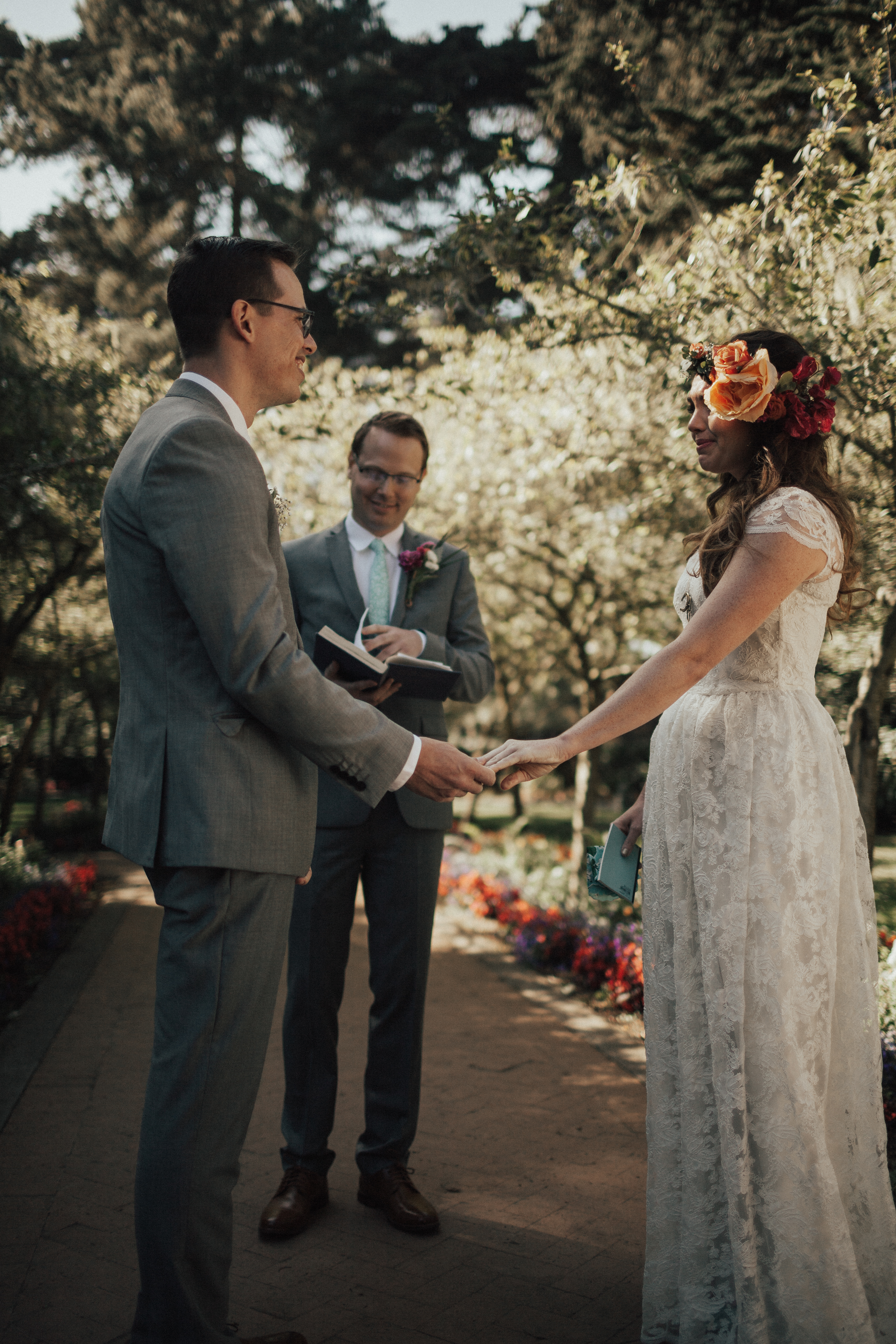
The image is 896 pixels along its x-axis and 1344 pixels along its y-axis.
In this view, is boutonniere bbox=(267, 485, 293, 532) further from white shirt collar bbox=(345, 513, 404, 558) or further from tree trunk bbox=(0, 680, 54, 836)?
tree trunk bbox=(0, 680, 54, 836)

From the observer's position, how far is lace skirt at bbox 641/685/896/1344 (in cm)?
211

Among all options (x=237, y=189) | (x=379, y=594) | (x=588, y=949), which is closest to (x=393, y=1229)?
(x=379, y=594)

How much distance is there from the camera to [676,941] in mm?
2373

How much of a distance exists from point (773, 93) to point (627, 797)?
35.7ft

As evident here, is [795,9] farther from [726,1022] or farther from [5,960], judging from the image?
[5,960]

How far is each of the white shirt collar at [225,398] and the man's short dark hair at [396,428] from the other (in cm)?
124

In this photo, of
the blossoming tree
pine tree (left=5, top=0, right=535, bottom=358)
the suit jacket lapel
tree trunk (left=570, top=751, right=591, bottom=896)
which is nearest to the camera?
the suit jacket lapel

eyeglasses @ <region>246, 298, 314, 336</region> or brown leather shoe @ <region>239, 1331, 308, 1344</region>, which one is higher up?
eyeglasses @ <region>246, 298, 314, 336</region>

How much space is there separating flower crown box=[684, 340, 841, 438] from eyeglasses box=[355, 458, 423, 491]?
1213mm

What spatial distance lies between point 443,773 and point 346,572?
1.27m

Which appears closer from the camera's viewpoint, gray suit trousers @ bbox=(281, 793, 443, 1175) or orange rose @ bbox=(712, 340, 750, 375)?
orange rose @ bbox=(712, 340, 750, 375)

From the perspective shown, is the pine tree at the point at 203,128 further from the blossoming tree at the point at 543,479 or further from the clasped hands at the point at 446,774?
the clasped hands at the point at 446,774

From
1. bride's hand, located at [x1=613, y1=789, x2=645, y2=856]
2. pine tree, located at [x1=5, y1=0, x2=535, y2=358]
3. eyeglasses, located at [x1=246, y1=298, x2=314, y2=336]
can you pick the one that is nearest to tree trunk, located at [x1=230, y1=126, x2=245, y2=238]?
pine tree, located at [x1=5, y1=0, x2=535, y2=358]

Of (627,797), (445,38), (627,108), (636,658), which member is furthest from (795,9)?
(627,797)
